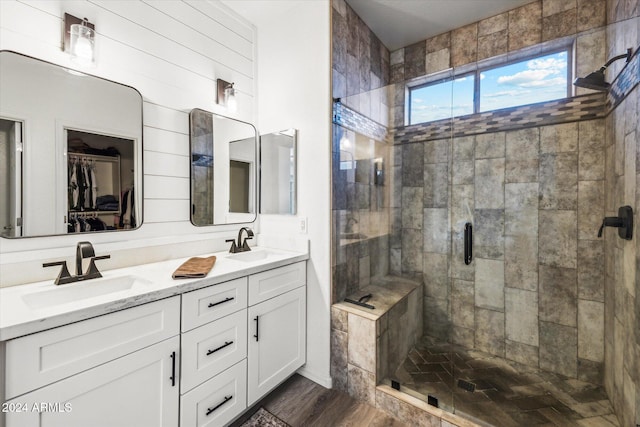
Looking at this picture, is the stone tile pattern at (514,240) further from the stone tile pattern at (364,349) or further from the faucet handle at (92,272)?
the faucet handle at (92,272)

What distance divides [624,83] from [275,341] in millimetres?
2624

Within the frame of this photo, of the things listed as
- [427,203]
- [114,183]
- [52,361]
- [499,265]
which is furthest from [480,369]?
[114,183]

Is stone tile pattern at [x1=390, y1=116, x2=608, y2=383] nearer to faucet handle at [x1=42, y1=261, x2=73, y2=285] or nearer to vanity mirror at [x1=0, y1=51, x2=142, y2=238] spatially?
vanity mirror at [x1=0, y1=51, x2=142, y2=238]

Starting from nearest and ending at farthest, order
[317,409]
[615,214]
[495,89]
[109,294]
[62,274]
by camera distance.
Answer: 1. [109,294]
2. [62,274]
3. [615,214]
4. [317,409]
5. [495,89]

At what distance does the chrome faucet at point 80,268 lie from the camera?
137 cm

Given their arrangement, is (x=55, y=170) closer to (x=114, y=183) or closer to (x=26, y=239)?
(x=114, y=183)

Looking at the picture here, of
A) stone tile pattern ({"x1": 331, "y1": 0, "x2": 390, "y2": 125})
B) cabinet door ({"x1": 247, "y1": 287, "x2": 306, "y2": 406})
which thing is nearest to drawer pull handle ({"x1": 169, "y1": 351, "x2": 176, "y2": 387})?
cabinet door ({"x1": 247, "y1": 287, "x2": 306, "y2": 406})

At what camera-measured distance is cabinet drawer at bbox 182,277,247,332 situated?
1.40m

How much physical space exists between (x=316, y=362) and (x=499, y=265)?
173cm

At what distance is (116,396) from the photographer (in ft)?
3.81

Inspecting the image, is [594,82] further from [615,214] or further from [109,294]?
[109,294]

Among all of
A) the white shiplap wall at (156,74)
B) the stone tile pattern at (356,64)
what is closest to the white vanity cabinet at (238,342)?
the white shiplap wall at (156,74)

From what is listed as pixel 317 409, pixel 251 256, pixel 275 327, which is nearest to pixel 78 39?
pixel 251 256

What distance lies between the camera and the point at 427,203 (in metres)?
2.44
